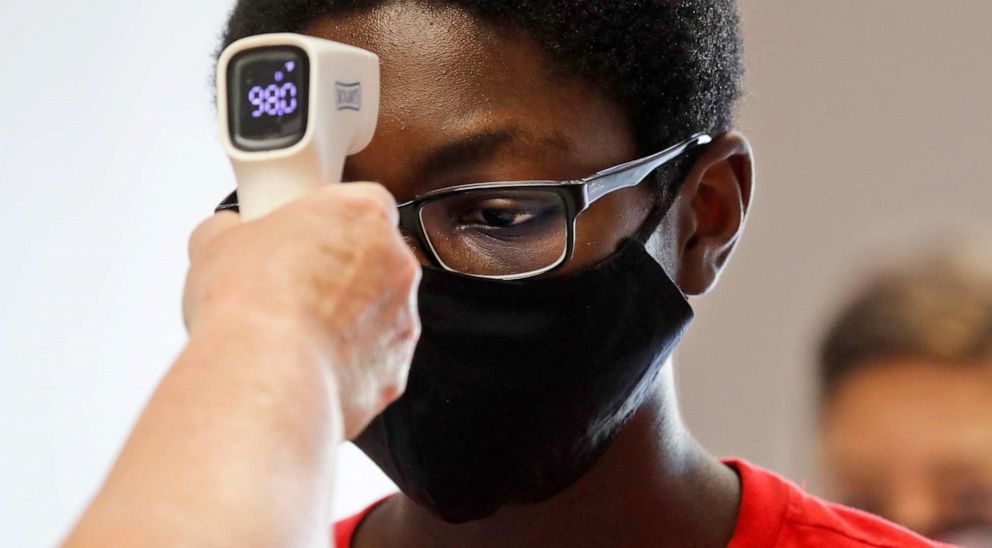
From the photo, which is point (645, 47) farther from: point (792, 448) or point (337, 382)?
point (792, 448)

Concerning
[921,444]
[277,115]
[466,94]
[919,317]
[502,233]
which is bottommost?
[921,444]

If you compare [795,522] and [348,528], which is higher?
[795,522]

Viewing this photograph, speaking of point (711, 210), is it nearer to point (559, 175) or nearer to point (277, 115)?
point (559, 175)

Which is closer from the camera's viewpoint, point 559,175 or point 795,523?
point 559,175

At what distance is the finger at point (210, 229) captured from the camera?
77 cm

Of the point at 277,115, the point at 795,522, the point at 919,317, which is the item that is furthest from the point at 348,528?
the point at 919,317

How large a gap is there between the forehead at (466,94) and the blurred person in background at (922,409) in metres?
1.34

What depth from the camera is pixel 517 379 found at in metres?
1.18

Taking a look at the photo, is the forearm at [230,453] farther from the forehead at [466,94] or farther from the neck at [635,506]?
the neck at [635,506]

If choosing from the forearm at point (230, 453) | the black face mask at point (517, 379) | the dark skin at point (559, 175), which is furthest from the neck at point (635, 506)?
the forearm at point (230, 453)

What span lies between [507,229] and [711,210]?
0.30 m

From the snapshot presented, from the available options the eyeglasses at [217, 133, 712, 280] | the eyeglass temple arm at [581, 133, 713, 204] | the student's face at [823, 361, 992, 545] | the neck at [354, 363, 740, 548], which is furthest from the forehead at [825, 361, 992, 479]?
the eyeglasses at [217, 133, 712, 280]

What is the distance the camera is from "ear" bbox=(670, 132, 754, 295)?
1.36 metres

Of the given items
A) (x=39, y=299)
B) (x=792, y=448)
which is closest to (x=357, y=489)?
(x=39, y=299)
